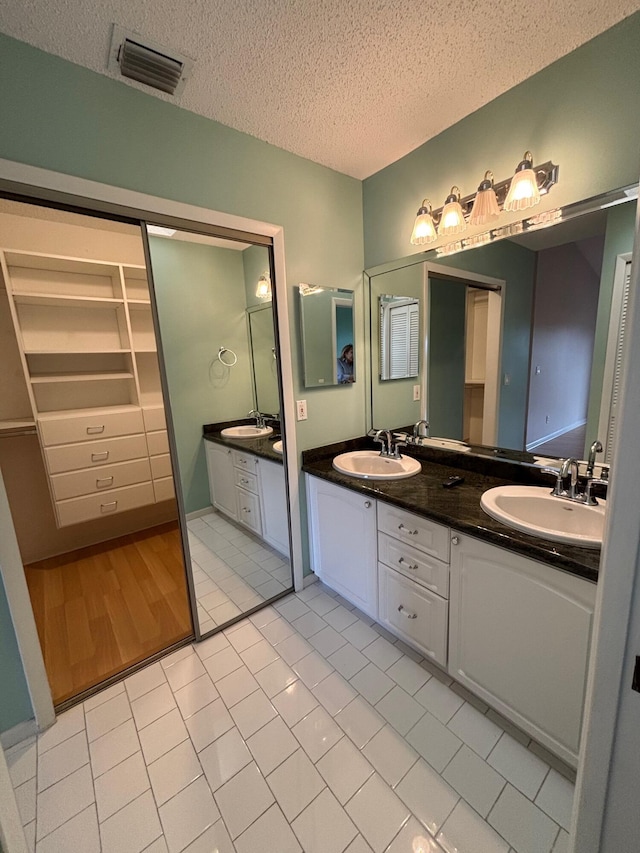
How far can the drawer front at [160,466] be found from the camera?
8.80 feet

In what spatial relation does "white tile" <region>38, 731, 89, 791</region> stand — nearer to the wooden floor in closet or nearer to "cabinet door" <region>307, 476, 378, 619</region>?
the wooden floor in closet

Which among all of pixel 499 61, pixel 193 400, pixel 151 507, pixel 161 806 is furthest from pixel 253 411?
pixel 499 61

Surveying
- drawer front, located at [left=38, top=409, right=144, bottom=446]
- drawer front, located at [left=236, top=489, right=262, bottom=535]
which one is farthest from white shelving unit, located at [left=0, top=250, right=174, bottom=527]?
drawer front, located at [left=236, top=489, right=262, bottom=535]

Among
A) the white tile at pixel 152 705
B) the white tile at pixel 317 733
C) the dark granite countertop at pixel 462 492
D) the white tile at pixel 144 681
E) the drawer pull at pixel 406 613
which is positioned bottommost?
the white tile at pixel 144 681

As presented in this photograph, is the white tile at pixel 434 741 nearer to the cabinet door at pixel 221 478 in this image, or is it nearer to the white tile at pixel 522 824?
the white tile at pixel 522 824

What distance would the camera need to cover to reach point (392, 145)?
1770mm

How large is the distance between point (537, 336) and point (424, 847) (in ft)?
6.37

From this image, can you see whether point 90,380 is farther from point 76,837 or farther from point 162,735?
point 76,837

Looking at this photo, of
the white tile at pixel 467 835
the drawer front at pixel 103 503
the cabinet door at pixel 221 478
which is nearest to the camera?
the white tile at pixel 467 835

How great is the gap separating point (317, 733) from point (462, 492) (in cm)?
115

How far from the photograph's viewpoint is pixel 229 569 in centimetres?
233

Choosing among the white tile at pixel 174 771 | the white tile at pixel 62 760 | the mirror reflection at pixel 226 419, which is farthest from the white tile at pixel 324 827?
the mirror reflection at pixel 226 419

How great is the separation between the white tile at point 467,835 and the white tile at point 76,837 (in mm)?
1074

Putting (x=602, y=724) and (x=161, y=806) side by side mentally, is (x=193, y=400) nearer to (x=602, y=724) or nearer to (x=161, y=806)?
(x=161, y=806)
